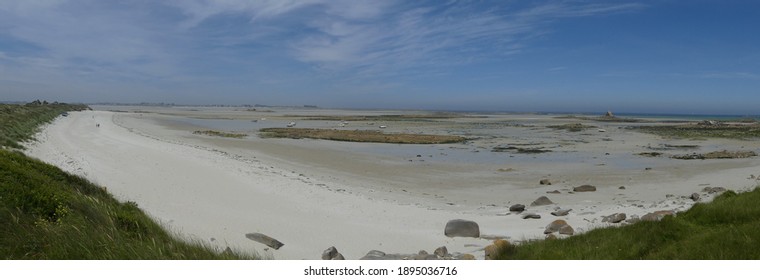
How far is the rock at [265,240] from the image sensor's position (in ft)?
30.5

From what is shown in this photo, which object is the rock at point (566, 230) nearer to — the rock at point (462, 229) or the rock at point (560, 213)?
the rock at point (462, 229)

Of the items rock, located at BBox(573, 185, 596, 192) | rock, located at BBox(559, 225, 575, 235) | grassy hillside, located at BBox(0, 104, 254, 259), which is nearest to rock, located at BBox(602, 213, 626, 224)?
rock, located at BBox(559, 225, 575, 235)

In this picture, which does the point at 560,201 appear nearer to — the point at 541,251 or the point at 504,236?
the point at 504,236

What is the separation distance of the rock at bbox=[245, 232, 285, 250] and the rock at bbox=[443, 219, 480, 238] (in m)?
3.64

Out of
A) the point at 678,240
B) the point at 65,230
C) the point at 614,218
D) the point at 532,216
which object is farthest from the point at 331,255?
the point at 614,218

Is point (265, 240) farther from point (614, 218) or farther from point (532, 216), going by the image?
point (614, 218)

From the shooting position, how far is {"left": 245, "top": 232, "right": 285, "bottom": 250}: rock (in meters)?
9.30

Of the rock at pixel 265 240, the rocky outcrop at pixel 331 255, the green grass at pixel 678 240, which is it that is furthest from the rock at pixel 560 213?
the rock at pixel 265 240

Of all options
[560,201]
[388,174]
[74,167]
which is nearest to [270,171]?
[388,174]

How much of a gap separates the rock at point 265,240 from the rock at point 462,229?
143 inches

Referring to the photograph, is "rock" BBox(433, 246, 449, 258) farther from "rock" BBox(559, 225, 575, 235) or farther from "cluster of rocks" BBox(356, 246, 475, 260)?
"rock" BBox(559, 225, 575, 235)

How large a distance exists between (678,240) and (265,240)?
23.4 ft

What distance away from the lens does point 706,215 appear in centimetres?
726

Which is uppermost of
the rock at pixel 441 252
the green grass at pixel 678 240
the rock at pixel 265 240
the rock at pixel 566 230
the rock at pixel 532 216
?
the green grass at pixel 678 240
